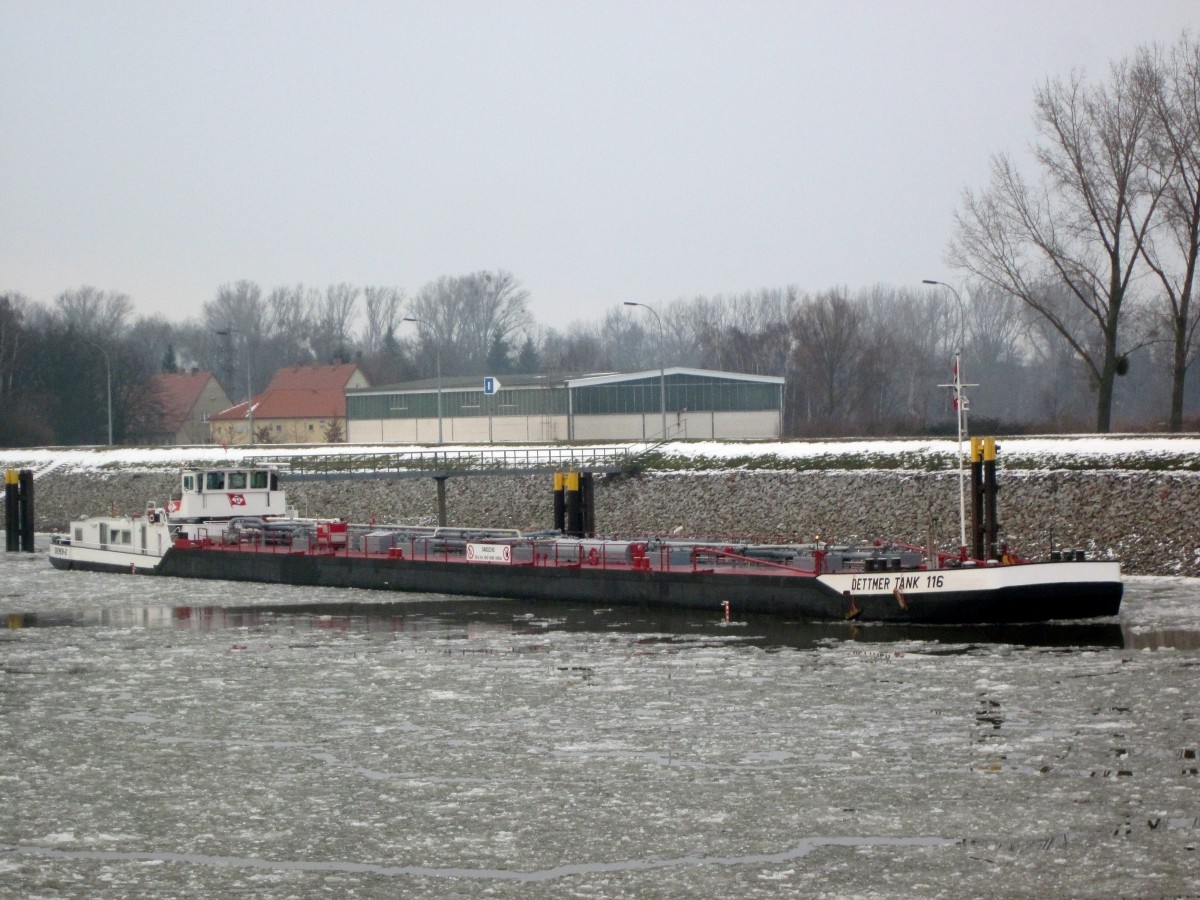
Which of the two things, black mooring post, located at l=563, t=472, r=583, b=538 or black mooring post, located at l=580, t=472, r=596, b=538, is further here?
black mooring post, located at l=580, t=472, r=596, b=538

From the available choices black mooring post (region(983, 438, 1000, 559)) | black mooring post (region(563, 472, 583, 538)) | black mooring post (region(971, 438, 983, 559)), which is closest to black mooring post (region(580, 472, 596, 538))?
black mooring post (region(563, 472, 583, 538))

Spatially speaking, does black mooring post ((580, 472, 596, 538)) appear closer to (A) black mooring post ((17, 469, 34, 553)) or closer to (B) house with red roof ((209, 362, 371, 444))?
(A) black mooring post ((17, 469, 34, 553))

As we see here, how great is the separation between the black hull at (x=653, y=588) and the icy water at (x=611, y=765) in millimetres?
690

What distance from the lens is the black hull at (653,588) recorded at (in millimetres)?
28047

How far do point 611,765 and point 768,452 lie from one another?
1482 inches

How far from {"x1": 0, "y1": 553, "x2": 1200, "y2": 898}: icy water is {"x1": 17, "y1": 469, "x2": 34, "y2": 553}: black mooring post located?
31744mm

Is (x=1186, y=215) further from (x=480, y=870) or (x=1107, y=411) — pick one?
(x=480, y=870)

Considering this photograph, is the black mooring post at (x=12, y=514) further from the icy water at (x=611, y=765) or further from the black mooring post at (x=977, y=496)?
the black mooring post at (x=977, y=496)

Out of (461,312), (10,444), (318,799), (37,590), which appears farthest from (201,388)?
(318,799)

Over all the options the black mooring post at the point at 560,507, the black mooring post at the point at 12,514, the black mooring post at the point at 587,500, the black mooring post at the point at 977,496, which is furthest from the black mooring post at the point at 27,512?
the black mooring post at the point at 977,496

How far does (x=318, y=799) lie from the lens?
15.3 metres

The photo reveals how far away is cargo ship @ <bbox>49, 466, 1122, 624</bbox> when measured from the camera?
1109 inches

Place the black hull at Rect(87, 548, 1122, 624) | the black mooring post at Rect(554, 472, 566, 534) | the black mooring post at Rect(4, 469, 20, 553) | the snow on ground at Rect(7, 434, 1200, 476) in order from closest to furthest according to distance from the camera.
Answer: the black hull at Rect(87, 548, 1122, 624)
the snow on ground at Rect(7, 434, 1200, 476)
the black mooring post at Rect(554, 472, 566, 534)
the black mooring post at Rect(4, 469, 20, 553)

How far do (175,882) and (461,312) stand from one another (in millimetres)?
141535
